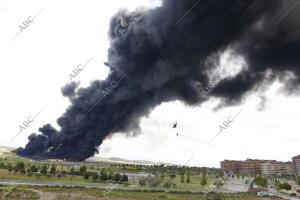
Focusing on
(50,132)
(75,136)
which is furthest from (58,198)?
(50,132)

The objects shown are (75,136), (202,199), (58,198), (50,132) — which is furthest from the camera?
(50,132)

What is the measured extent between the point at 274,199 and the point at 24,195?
58.1 m

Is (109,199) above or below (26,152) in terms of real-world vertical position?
below

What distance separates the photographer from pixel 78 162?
433ft

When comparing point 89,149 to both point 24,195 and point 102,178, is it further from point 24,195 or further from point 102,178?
point 24,195

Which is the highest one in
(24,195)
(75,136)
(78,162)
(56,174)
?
(75,136)

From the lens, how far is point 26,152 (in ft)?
490

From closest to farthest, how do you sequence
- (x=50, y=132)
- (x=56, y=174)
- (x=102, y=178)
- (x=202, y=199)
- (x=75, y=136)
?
(x=202, y=199) → (x=102, y=178) → (x=56, y=174) → (x=75, y=136) → (x=50, y=132)

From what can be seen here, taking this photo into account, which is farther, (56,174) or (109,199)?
(56,174)

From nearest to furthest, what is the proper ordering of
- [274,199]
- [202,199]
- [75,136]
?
1. [202,199]
2. [274,199]
3. [75,136]

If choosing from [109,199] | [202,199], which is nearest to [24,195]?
[109,199]

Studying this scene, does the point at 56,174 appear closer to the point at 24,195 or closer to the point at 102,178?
the point at 102,178

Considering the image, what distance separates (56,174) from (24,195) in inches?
1569

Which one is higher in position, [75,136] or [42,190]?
[75,136]
